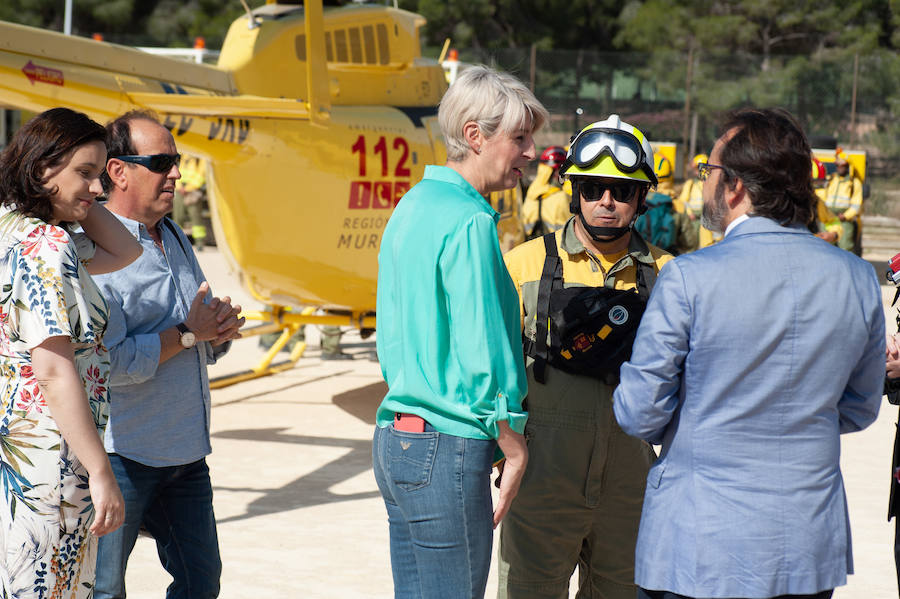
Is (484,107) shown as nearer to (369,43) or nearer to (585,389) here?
(585,389)

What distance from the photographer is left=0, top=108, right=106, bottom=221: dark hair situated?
101 inches

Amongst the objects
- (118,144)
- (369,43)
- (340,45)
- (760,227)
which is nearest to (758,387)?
(760,227)

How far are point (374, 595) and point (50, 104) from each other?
3.15 metres

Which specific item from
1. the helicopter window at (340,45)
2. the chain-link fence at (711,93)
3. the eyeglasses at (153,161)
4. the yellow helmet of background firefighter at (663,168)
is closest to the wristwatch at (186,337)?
the eyeglasses at (153,161)

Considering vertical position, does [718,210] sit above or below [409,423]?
above

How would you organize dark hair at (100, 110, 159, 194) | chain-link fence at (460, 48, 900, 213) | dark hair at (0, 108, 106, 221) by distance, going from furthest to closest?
chain-link fence at (460, 48, 900, 213)
dark hair at (100, 110, 159, 194)
dark hair at (0, 108, 106, 221)

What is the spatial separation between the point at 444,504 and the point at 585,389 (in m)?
0.84

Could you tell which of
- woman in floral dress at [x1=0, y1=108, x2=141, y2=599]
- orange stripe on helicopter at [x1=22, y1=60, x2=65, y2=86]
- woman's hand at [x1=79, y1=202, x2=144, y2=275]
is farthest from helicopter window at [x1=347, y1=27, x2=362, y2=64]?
woman in floral dress at [x1=0, y1=108, x2=141, y2=599]

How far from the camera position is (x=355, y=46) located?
327 inches

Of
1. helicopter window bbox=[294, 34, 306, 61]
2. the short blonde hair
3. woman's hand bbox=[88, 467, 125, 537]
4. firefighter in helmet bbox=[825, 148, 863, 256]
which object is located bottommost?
firefighter in helmet bbox=[825, 148, 863, 256]

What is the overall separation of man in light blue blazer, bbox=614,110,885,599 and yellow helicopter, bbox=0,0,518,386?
13.9ft

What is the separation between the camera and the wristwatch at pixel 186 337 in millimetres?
3150

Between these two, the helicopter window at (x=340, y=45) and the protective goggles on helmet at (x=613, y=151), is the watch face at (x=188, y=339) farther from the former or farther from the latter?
the helicopter window at (x=340, y=45)

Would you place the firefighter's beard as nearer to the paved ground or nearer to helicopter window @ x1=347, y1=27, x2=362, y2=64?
the paved ground
